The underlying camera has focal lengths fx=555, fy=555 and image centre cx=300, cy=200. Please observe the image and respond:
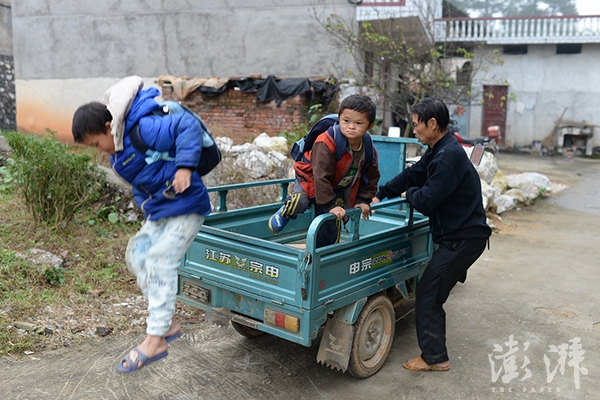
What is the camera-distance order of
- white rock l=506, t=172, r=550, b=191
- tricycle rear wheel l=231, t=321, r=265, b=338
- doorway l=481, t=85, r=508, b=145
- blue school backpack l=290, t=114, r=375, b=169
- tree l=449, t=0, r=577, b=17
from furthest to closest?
1. tree l=449, t=0, r=577, b=17
2. doorway l=481, t=85, r=508, b=145
3. white rock l=506, t=172, r=550, b=191
4. tricycle rear wheel l=231, t=321, r=265, b=338
5. blue school backpack l=290, t=114, r=375, b=169

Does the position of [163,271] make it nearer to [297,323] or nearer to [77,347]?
[297,323]

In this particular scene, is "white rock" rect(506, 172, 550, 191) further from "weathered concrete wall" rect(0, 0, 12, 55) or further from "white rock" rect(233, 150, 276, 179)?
"weathered concrete wall" rect(0, 0, 12, 55)

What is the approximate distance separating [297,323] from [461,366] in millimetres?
1531

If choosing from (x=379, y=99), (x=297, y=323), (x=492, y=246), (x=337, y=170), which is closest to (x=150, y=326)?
(x=297, y=323)

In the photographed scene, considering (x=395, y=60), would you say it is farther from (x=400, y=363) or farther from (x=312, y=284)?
Result: (x=312, y=284)

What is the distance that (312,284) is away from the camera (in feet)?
10.3

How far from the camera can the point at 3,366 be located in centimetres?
380

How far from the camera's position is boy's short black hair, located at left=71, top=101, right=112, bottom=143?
8.76ft

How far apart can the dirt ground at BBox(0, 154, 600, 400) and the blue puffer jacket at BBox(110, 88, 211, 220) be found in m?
1.35

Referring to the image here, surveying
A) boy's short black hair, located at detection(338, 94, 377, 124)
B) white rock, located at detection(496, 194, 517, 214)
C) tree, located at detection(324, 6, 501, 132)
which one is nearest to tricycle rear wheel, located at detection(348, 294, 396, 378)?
boy's short black hair, located at detection(338, 94, 377, 124)

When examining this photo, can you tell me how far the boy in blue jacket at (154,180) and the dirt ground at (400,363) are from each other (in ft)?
3.01

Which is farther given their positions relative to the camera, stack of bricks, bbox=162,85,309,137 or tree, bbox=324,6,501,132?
tree, bbox=324,6,501,132

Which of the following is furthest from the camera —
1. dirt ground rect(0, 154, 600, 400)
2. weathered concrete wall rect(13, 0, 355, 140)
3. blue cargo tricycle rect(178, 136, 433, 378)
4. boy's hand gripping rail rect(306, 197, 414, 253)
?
weathered concrete wall rect(13, 0, 355, 140)

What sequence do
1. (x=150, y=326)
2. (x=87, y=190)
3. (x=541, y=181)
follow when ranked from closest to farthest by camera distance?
(x=150, y=326), (x=87, y=190), (x=541, y=181)
